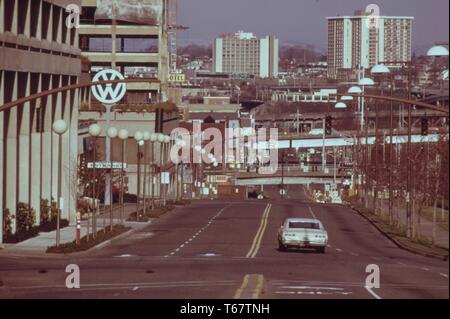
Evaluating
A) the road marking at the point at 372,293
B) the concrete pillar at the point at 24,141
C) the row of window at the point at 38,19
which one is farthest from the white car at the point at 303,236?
the road marking at the point at 372,293

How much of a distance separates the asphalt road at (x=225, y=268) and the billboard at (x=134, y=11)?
7697cm

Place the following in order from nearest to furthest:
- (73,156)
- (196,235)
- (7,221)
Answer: (7,221)
(196,235)
(73,156)

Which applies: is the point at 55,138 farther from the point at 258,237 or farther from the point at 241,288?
the point at 241,288

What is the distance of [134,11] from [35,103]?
3449 inches

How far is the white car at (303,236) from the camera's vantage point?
162ft

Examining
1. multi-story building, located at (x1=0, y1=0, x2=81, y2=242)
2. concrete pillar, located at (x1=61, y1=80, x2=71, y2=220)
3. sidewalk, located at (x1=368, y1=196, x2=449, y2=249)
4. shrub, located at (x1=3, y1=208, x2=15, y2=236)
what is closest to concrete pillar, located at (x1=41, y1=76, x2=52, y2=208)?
multi-story building, located at (x1=0, y1=0, x2=81, y2=242)

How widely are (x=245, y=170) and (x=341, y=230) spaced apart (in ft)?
323

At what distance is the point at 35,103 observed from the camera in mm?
60938

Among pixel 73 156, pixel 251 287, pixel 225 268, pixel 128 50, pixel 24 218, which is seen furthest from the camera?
pixel 128 50

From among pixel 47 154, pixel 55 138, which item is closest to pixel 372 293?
pixel 47 154

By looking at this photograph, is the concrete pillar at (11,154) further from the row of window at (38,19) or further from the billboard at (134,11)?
the billboard at (134,11)

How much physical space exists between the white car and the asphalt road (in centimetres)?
45

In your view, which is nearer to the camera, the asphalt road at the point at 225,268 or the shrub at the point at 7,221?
the asphalt road at the point at 225,268
